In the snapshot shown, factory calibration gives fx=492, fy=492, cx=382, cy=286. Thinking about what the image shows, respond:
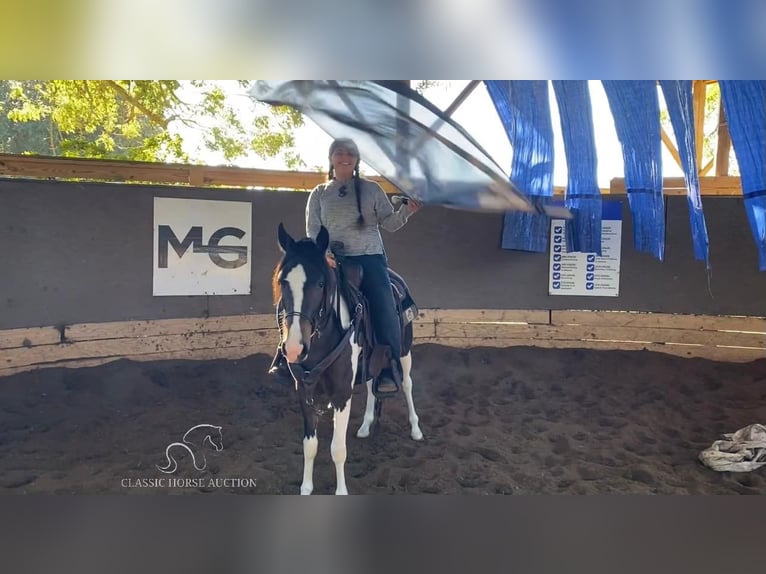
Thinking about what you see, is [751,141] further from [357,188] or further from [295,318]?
[295,318]

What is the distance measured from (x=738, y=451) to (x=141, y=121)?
3263 mm

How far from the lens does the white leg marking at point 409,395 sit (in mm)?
2371

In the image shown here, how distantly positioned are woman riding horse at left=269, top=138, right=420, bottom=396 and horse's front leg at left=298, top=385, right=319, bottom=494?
0.84 feet

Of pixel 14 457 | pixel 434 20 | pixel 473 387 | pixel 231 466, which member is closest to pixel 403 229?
pixel 473 387

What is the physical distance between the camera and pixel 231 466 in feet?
7.68

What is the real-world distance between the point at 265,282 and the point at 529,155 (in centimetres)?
136

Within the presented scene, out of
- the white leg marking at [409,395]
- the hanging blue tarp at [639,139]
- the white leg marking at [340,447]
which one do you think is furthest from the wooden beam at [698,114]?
the white leg marking at [340,447]

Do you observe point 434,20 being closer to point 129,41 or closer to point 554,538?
point 129,41

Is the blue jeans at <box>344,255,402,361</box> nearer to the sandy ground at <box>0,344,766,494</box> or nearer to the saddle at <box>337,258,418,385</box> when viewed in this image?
the saddle at <box>337,258,418,385</box>

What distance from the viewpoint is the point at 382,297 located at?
94.7 inches

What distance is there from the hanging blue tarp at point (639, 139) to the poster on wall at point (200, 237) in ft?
5.85

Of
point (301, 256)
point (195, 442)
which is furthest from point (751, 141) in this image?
point (195, 442)

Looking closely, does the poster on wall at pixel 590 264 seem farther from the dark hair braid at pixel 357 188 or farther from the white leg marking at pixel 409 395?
the dark hair braid at pixel 357 188

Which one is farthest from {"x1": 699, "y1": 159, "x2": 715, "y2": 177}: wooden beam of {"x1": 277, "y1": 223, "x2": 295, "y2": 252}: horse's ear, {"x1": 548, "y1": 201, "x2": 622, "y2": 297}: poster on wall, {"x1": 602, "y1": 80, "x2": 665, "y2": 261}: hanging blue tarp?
{"x1": 277, "y1": 223, "x2": 295, "y2": 252}: horse's ear
